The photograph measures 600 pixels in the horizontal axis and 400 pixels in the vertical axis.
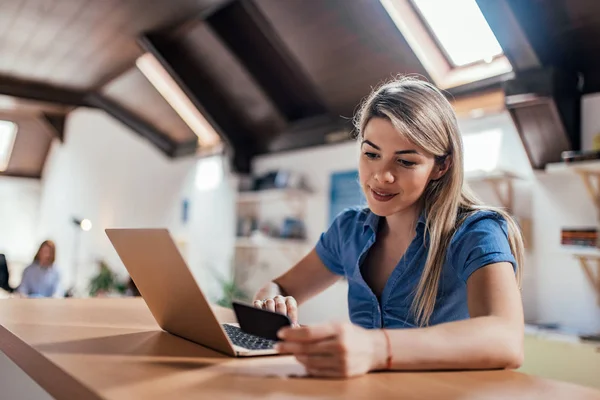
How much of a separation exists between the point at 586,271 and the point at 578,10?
4.28 ft

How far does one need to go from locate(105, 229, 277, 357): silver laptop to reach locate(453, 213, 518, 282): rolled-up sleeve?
41 cm

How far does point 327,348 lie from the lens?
774 mm

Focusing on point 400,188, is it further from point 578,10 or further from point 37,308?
point 578,10

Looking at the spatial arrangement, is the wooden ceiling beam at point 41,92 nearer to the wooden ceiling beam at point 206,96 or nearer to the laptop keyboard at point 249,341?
the wooden ceiling beam at point 206,96

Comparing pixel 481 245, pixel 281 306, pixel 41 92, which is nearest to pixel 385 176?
pixel 481 245

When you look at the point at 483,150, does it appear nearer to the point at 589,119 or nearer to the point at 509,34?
the point at 589,119

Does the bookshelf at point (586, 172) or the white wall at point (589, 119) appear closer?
the bookshelf at point (586, 172)

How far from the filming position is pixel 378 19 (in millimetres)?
3555

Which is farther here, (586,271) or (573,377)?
(586,271)

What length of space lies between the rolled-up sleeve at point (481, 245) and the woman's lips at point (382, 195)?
0.57ft

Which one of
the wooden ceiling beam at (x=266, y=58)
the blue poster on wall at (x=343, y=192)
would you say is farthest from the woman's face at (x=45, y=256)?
the blue poster on wall at (x=343, y=192)

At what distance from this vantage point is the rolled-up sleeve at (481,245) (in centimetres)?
104

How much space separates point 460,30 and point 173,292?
120 inches

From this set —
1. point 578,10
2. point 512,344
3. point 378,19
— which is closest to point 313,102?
point 378,19
